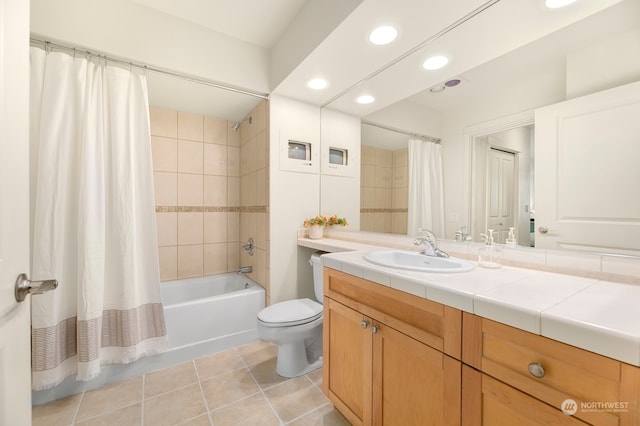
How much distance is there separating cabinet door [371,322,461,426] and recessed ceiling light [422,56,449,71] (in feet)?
4.98

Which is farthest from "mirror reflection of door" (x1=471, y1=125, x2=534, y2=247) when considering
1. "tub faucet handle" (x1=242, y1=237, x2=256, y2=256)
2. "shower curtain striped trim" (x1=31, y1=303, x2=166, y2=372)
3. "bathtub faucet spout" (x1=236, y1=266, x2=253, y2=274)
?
"shower curtain striped trim" (x1=31, y1=303, x2=166, y2=372)

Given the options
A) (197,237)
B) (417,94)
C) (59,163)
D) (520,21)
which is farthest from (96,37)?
(520,21)

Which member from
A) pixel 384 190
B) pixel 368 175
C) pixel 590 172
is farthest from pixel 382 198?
pixel 590 172

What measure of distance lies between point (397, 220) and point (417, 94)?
86 centimetres

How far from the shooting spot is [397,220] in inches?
72.1

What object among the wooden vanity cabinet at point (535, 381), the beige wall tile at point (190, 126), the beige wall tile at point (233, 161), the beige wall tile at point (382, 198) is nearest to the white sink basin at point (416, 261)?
the wooden vanity cabinet at point (535, 381)

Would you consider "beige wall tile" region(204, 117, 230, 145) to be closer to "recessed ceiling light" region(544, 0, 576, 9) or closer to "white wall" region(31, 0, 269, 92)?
"white wall" region(31, 0, 269, 92)

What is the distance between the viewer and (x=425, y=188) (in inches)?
66.4

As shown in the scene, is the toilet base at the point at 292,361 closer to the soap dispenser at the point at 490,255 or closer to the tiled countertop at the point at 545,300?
the tiled countertop at the point at 545,300

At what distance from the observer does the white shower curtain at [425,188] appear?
1598 millimetres

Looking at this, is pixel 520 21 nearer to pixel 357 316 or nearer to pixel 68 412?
pixel 357 316

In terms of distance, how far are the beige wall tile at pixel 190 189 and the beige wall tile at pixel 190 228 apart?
0.12 meters

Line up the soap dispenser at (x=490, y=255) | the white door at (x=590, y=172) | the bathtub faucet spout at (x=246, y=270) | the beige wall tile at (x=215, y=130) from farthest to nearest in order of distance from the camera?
the beige wall tile at (x=215, y=130)
the bathtub faucet spout at (x=246, y=270)
the soap dispenser at (x=490, y=255)
the white door at (x=590, y=172)

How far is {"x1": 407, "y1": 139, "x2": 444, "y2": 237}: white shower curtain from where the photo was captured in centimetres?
160
